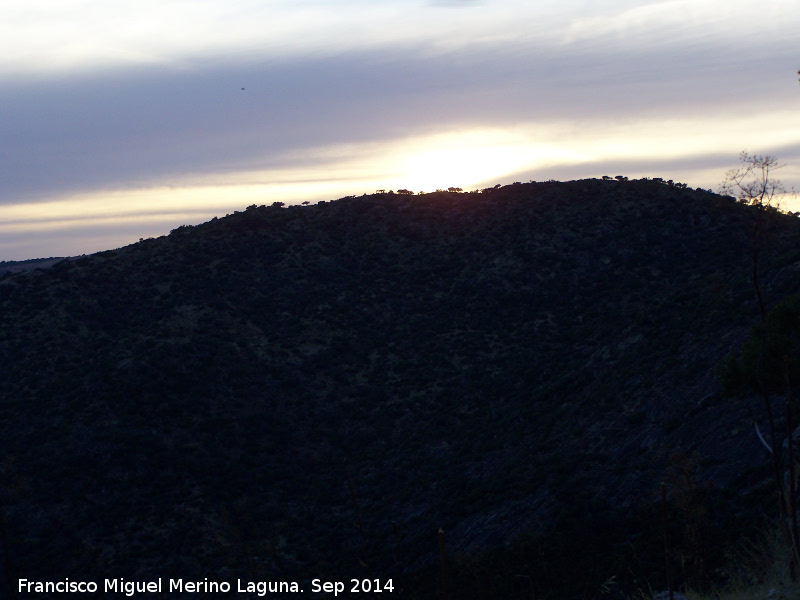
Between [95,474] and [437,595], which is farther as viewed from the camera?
[95,474]

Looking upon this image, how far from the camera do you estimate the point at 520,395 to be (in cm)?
3469

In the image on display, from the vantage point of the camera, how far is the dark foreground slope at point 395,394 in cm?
2169

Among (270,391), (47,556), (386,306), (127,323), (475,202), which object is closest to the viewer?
(47,556)

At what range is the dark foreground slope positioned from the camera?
21.7 meters

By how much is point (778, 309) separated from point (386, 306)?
108 ft

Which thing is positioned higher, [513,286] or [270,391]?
[513,286]

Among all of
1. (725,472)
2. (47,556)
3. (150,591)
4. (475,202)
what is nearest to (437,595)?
(725,472)

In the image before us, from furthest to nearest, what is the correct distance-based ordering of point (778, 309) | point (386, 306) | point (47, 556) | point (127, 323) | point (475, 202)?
point (475, 202)
point (386, 306)
point (127, 323)
point (47, 556)
point (778, 309)

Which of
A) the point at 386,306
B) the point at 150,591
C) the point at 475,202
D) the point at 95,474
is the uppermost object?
the point at 475,202

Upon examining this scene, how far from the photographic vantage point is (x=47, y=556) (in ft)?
82.8

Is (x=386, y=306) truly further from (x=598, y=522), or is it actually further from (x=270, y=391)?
(x=598, y=522)

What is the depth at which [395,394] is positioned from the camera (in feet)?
127

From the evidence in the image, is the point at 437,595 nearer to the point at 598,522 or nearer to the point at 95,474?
the point at 598,522

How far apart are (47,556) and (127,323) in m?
22.2
